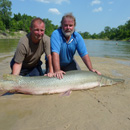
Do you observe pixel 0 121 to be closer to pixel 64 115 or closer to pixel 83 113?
pixel 64 115

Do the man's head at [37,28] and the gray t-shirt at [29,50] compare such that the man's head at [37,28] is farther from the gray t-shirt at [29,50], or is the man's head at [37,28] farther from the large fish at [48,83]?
the large fish at [48,83]

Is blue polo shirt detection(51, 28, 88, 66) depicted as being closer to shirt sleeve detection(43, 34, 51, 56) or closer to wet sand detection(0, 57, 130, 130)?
shirt sleeve detection(43, 34, 51, 56)

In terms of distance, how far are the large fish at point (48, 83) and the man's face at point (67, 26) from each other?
1.21m

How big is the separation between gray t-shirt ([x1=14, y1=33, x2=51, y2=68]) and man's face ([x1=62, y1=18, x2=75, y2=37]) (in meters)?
0.56

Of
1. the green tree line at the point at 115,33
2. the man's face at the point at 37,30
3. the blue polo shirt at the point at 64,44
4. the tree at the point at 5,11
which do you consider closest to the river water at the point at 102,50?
the blue polo shirt at the point at 64,44

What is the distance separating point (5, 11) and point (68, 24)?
79009 mm

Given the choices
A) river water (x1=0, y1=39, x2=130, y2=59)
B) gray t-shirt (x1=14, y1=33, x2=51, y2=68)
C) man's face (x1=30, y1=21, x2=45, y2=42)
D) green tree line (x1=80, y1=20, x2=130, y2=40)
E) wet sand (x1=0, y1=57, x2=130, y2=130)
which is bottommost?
wet sand (x1=0, y1=57, x2=130, y2=130)

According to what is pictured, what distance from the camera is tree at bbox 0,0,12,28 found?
2746 inches

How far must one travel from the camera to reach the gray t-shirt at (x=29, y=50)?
139 inches

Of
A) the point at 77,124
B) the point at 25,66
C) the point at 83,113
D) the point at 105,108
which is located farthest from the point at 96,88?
the point at 25,66

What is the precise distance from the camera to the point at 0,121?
7.31 feet

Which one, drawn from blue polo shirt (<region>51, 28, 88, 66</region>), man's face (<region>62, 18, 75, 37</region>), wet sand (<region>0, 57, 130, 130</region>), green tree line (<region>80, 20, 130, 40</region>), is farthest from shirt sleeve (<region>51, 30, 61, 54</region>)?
green tree line (<region>80, 20, 130, 40</region>)

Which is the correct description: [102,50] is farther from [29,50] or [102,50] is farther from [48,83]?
[48,83]

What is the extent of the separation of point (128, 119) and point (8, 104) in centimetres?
232
